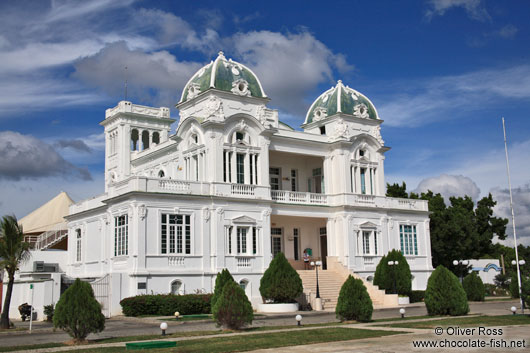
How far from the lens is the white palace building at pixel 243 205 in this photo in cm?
3466

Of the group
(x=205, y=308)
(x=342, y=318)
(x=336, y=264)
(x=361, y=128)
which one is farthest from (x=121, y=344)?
(x=361, y=128)

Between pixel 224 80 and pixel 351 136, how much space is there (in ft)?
35.5

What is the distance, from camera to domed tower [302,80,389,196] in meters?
43.6

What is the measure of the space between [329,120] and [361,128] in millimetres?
2643

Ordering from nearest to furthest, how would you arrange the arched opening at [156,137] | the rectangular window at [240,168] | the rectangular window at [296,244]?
the rectangular window at [240,168]
the rectangular window at [296,244]
the arched opening at [156,137]

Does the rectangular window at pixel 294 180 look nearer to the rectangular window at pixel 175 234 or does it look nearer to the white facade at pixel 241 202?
the white facade at pixel 241 202

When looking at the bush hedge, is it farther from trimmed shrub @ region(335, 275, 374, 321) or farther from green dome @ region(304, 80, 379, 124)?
green dome @ region(304, 80, 379, 124)

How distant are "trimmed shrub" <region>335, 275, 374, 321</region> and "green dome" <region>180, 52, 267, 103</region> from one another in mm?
18026

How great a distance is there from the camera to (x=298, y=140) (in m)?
42.2

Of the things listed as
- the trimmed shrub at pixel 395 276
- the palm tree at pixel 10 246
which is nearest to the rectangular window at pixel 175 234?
the palm tree at pixel 10 246

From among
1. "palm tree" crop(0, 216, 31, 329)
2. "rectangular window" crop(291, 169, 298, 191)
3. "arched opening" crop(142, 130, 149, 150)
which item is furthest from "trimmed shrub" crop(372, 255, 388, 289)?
"arched opening" crop(142, 130, 149, 150)

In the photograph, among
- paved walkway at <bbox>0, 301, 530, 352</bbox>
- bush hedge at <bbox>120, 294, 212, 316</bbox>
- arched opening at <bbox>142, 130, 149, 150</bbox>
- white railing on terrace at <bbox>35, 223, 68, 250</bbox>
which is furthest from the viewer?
arched opening at <bbox>142, 130, 149, 150</bbox>

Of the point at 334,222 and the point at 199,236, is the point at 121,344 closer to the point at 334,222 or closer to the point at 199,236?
the point at 199,236

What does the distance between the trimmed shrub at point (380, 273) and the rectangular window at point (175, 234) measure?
42.9ft
